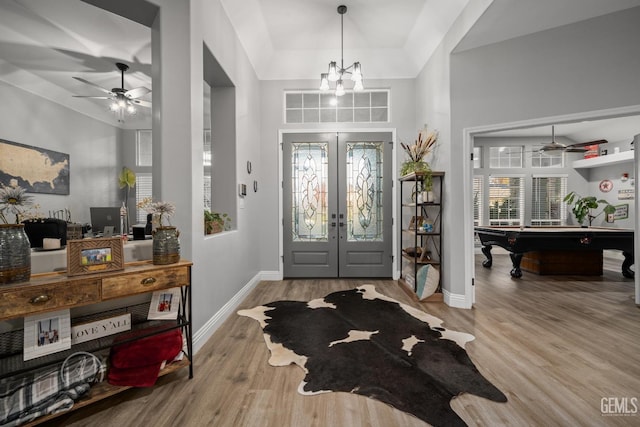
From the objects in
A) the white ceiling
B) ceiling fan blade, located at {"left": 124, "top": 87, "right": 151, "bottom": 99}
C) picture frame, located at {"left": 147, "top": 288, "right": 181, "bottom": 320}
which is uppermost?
the white ceiling

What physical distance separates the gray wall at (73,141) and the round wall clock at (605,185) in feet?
40.9

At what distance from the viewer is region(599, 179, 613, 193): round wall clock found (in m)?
7.36

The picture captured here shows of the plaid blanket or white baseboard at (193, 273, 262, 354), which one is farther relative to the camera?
white baseboard at (193, 273, 262, 354)

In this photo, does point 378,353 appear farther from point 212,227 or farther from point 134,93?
point 134,93

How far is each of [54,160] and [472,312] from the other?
7217 millimetres

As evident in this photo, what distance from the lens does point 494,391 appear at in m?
1.86

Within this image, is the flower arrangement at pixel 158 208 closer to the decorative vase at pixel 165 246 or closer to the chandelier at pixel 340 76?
the decorative vase at pixel 165 246

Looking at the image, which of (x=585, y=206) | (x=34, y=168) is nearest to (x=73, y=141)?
(x=34, y=168)

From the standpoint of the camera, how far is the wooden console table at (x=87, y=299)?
1.39 meters

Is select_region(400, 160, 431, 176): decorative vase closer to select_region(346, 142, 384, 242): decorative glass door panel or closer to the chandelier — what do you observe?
select_region(346, 142, 384, 242): decorative glass door panel

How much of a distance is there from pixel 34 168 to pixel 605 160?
12.3 metres

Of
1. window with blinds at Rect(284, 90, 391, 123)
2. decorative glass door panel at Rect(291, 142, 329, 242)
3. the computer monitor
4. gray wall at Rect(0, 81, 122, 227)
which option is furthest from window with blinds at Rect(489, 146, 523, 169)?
gray wall at Rect(0, 81, 122, 227)

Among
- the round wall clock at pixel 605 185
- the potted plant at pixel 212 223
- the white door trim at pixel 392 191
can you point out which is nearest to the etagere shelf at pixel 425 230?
the white door trim at pixel 392 191

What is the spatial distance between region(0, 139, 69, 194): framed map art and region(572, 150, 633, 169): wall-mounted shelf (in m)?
12.1
